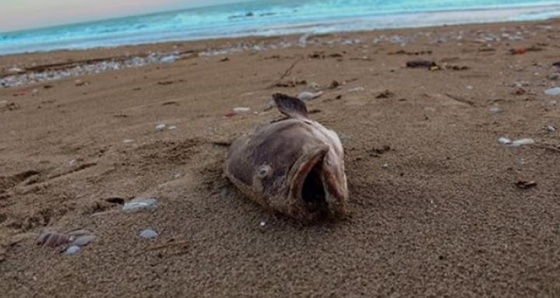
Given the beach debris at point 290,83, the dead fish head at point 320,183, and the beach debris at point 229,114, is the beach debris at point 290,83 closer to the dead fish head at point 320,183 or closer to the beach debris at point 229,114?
the beach debris at point 229,114

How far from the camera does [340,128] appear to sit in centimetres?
371

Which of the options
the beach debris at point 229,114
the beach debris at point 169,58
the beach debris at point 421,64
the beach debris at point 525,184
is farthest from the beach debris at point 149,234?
the beach debris at point 169,58

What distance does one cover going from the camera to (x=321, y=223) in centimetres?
232

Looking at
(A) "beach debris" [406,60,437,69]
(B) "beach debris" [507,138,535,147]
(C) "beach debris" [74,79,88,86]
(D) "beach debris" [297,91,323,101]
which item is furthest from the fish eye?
(C) "beach debris" [74,79,88,86]

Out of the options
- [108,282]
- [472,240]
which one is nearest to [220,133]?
[108,282]

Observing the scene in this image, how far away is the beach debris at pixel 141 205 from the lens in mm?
2689

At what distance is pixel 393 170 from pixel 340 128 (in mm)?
909

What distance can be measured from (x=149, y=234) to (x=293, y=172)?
2.54ft

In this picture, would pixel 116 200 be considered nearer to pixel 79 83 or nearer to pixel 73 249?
pixel 73 249

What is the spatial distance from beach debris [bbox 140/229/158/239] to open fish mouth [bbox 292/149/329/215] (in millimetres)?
708

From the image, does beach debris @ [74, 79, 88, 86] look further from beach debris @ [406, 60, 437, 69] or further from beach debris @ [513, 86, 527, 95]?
beach debris @ [513, 86, 527, 95]

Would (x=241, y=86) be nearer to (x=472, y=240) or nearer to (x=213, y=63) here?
(x=213, y=63)

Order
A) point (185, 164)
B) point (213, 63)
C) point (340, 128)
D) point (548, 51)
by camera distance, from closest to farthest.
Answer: point (185, 164) → point (340, 128) → point (548, 51) → point (213, 63)

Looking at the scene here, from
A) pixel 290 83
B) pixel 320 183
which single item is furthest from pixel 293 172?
pixel 290 83
